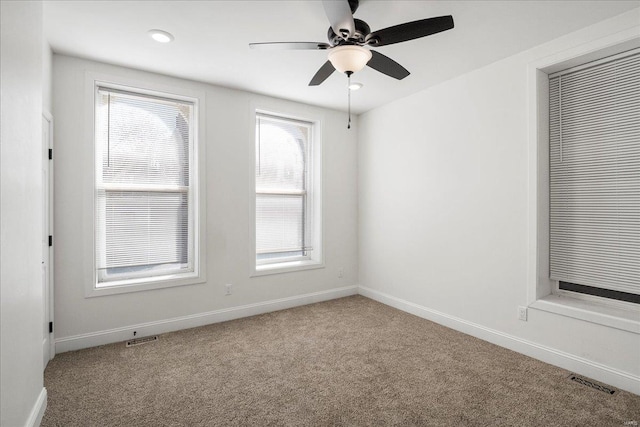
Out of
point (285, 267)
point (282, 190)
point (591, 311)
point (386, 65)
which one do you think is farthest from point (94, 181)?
point (591, 311)

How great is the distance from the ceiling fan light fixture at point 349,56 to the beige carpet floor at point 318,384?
223cm

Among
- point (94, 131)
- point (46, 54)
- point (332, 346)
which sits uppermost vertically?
point (46, 54)

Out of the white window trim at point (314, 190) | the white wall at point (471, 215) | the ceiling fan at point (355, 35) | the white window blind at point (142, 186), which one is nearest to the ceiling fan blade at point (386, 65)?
the ceiling fan at point (355, 35)

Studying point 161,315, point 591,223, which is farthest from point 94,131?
point 591,223

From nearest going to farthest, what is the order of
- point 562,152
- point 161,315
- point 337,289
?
point 562,152 → point 161,315 → point 337,289

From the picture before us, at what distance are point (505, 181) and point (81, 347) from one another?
13.8 ft

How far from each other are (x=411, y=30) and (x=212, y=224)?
274 centimetres

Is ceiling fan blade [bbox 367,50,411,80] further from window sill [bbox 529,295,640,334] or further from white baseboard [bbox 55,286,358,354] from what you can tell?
white baseboard [bbox 55,286,358,354]

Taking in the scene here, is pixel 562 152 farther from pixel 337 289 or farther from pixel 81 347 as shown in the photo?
pixel 81 347

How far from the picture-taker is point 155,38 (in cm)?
258

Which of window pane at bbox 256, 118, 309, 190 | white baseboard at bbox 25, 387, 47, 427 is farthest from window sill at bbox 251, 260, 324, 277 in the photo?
white baseboard at bbox 25, 387, 47, 427

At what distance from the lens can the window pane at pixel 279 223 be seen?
413 cm

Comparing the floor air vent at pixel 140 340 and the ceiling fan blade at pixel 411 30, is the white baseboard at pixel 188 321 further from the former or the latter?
the ceiling fan blade at pixel 411 30

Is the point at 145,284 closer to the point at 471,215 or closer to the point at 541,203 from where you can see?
the point at 471,215
